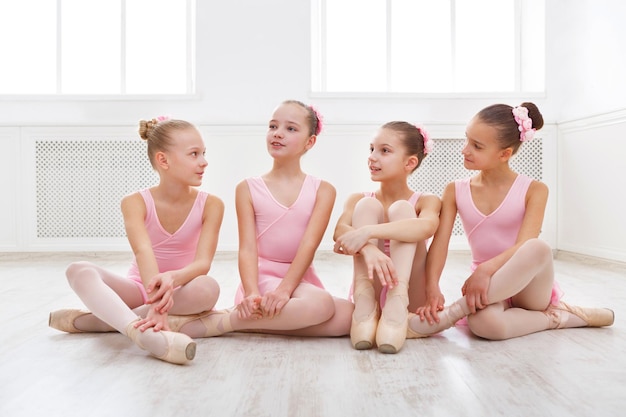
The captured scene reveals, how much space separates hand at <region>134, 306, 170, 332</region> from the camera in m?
1.38

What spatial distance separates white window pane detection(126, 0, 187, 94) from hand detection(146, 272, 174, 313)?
274cm

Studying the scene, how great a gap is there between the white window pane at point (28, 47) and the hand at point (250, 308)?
3.06m

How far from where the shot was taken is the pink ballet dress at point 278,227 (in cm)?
177

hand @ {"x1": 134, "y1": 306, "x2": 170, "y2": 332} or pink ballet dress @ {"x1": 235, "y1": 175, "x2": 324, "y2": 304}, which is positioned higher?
pink ballet dress @ {"x1": 235, "y1": 175, "x2": 324, "y2": 304}

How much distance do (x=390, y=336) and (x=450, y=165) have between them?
2523 mm

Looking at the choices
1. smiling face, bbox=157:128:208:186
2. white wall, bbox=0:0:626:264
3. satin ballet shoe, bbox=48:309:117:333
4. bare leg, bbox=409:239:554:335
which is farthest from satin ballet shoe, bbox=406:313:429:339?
white wall, bbox=0:0:626:264

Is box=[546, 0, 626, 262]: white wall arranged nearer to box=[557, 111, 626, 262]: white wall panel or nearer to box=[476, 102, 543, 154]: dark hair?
box=[557, 111, 626, 262]: white wall panel

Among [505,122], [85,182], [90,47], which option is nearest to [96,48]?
[90,47]

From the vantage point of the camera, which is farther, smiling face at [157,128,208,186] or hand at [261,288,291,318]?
smiling face at [157,128,208,186]

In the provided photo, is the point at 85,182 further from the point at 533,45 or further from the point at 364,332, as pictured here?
the point at 533,45

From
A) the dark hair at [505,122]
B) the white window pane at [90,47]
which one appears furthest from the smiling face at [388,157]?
the white window pane at [90,47]

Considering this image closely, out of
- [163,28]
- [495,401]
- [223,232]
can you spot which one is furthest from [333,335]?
[163,28]

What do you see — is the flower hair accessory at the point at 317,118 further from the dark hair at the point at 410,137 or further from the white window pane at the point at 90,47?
the white window pane at the point at 90,47

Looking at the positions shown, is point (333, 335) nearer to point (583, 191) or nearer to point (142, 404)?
point (142, 404)
